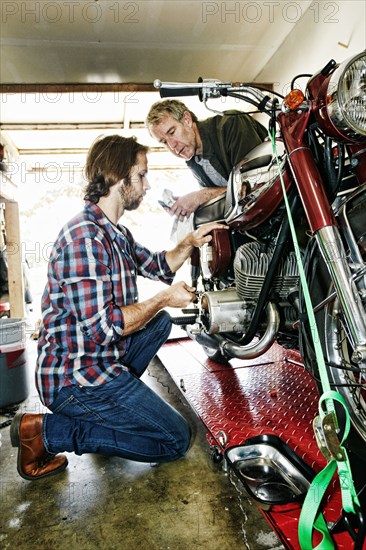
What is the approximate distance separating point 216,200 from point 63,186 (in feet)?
15.7

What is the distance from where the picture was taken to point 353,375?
117 centimetres

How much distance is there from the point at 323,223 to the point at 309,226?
0.24 m

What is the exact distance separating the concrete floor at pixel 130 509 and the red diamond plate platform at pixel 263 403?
0.13 m

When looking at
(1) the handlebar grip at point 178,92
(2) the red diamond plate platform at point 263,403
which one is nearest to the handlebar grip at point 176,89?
(1) the handlebar grip at point 178,92

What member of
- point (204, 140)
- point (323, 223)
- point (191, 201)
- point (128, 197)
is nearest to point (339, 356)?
point (323, 223)

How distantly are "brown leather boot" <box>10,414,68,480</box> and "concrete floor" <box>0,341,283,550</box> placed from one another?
42mm

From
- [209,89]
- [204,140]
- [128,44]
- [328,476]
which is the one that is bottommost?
[328,476]

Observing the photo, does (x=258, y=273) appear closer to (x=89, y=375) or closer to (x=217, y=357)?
(x=89, y=375)

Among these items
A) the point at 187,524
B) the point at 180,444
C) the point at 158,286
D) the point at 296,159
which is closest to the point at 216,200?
the point at 296,159

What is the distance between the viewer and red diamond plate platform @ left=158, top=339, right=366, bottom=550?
3.43 feet

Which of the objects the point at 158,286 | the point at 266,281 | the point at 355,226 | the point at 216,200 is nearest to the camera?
the point at 355,226

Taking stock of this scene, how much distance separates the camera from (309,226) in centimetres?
125

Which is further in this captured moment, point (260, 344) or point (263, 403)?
point (263, 403)

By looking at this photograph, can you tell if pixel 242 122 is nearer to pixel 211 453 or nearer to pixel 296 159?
pixel 296 159
